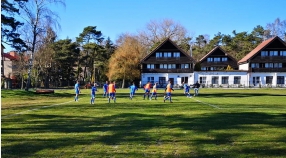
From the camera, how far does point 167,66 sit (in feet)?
202

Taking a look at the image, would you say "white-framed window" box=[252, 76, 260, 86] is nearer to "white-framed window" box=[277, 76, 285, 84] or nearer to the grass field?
"white-framed window" box=[277, 76, 285, 84]

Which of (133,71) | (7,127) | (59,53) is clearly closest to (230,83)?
(133,71)

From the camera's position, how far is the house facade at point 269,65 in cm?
5919

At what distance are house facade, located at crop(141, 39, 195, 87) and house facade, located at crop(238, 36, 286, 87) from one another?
12132mm

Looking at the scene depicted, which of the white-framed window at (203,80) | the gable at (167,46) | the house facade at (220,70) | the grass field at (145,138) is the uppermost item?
the gable at (167,46)

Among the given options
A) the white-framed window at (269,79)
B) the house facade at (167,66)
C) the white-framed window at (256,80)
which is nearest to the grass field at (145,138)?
the house facade at (167,66)

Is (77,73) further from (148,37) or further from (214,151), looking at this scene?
(214,151)

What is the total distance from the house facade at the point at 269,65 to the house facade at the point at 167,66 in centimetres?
1213

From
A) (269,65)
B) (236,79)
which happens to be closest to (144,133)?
(236,79)

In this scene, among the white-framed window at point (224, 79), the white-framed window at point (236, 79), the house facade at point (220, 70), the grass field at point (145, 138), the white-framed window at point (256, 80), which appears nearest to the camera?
the grass field at point (145, 138)

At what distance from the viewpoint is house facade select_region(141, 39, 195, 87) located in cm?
6075

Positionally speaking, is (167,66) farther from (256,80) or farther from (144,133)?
(144,133)

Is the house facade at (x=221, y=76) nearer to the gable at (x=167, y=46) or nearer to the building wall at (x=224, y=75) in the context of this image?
the building wall at (x=224, y=75)

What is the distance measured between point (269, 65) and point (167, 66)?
820 inches
